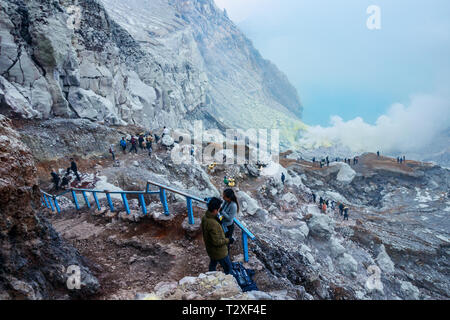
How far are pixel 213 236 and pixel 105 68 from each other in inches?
1260

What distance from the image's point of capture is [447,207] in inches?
1120

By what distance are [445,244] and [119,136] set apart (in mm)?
29313

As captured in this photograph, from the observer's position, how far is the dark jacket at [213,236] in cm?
367

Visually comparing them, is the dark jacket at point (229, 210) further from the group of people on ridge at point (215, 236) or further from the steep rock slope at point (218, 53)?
the steep rock slope at point (218, 53)

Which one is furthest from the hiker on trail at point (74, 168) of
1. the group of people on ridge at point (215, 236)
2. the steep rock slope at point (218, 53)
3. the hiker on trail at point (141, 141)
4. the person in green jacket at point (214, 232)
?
the steep rock slope at point (218, 53)

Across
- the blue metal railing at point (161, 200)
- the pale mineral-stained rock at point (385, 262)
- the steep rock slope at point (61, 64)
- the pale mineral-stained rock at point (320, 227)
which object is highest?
the steep rock slope at point (61, 64)

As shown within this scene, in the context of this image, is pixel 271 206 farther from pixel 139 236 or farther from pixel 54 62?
pixel 54 62

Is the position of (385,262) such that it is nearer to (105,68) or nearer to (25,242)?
(25,242)

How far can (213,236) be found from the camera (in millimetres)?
3691

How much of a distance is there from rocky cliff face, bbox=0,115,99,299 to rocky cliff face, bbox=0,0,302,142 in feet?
52.1

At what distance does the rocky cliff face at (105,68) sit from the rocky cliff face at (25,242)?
1588 centimetres

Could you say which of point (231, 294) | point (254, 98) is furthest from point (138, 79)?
point (254, 98)

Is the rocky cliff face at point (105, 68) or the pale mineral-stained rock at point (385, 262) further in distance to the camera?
the rocky cliff face at point (105, 68)

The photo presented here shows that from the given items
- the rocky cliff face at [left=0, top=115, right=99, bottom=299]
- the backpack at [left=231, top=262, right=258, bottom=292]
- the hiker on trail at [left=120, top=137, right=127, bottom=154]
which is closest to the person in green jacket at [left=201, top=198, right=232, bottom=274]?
the backpack at [left=231, top=262, right=258, bottom=292]
